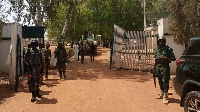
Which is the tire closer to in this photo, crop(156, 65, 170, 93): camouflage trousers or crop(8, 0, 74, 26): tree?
crop(156, 65, 170, 93): camouflage trousers

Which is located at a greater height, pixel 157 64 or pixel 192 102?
pixel 157 64

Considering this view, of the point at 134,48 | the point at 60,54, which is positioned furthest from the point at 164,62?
the point at 134,48

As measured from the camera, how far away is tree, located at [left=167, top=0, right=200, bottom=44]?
8031mm

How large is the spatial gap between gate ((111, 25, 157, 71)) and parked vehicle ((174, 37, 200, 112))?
20.0 feet

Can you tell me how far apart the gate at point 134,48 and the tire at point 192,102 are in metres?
6.60

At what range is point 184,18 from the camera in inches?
337

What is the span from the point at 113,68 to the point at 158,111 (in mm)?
7879

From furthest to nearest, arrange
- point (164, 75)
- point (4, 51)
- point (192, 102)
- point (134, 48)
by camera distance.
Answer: point (4, 51)
point (134, 48)
point (164, 75)
point (192, 102)

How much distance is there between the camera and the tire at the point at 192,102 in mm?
4216

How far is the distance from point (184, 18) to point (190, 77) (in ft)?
15.4

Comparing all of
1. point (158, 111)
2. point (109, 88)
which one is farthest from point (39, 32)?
point (158, 111)

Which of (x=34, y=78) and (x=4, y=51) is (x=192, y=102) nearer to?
(x=34, y=78)

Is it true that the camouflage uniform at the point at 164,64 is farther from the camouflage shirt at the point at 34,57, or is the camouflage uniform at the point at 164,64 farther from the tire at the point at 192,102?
the camouflage shirt at the point at 34,57

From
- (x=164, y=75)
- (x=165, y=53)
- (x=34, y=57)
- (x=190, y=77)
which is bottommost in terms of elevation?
(x=164, y=75)
